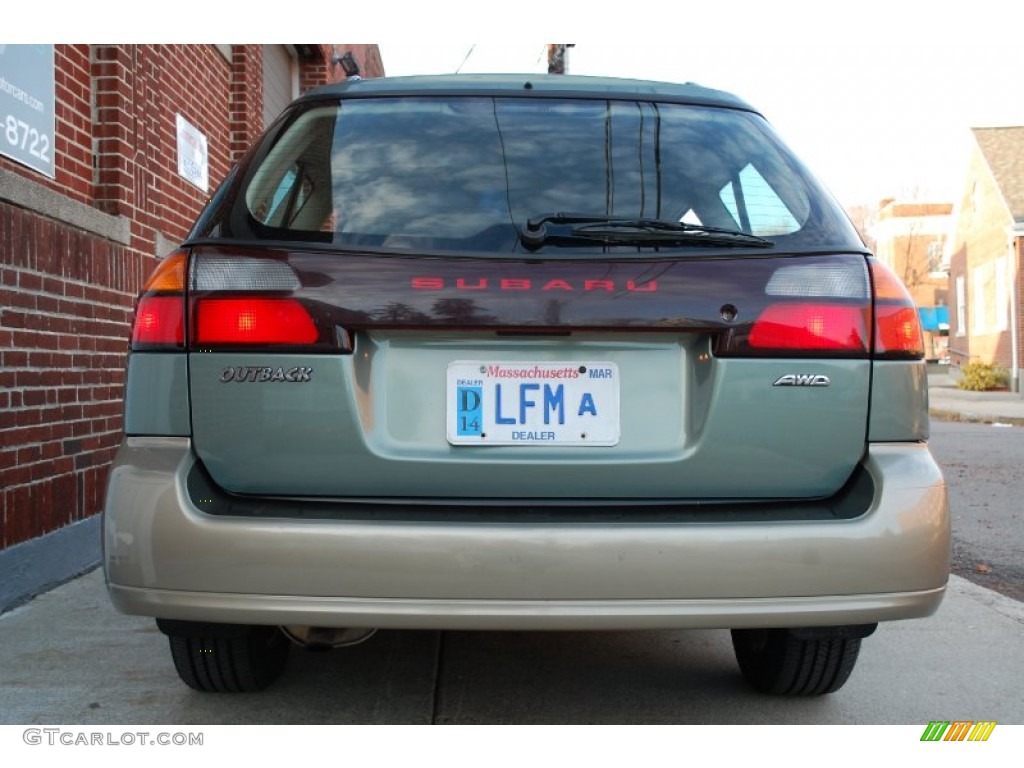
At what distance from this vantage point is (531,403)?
2205mm

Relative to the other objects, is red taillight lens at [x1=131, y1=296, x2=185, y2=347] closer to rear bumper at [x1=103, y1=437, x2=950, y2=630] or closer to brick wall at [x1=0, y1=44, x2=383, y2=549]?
rear bumper at [x1=103, y1=437, x2=950, y2=630]

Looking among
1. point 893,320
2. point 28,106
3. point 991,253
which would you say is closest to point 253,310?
point 893,320

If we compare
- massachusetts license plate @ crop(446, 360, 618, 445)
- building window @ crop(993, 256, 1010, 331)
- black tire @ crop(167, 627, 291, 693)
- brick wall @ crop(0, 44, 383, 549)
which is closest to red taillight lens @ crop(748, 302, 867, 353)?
massachusetts license plate @ crop(446, 360, 618, 445)

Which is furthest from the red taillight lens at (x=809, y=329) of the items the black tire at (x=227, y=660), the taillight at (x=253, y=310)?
the black tire at (x=227, y=660)

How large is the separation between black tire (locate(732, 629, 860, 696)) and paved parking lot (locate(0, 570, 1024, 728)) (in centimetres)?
6

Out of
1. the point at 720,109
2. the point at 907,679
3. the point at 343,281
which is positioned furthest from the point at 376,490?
the point at 907,679

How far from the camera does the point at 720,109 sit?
8.76 ft

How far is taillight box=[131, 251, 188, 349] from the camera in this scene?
2.24 meters

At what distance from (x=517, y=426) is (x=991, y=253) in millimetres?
27597

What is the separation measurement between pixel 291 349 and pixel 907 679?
2279mm

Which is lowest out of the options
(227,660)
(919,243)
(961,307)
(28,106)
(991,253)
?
(227,660)
